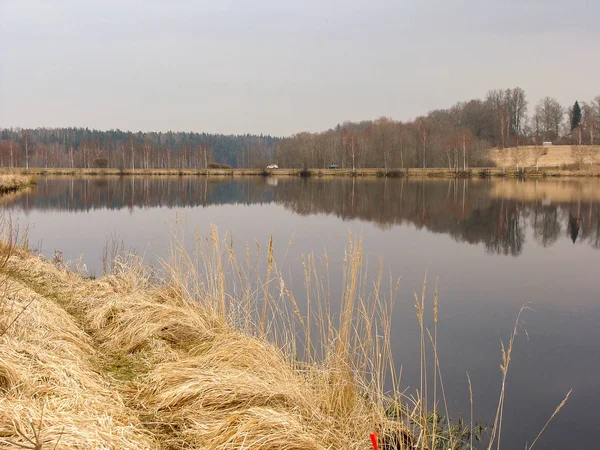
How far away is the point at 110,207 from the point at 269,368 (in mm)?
23416

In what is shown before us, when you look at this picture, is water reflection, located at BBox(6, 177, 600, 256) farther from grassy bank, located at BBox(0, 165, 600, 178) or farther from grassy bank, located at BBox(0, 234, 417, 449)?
grassy bank, located at BBox(0, 165, 600, 178)

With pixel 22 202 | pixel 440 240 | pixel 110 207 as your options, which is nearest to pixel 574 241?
pixel 440 240

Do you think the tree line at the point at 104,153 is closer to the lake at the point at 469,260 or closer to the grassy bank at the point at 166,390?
the lake at the point at 469,260

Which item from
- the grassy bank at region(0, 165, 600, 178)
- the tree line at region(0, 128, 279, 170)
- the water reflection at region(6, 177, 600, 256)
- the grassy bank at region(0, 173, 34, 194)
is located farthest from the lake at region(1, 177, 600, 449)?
the tree line at region(0, 128, 279, 170)

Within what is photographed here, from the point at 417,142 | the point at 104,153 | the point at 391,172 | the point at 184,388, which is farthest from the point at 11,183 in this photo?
the point at 104,153

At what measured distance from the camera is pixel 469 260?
12242 millimetres

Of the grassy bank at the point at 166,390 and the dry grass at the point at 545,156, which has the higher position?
the dry grass at the point at 545,156

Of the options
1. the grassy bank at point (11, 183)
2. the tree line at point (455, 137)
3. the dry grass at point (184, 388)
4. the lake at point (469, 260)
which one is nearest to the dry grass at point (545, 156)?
the tree line at point (455, 137)

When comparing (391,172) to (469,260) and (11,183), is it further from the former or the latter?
(469,260)

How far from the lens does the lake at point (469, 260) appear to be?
217 inches

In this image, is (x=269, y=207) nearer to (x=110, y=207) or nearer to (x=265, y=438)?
(x=110, y=207)

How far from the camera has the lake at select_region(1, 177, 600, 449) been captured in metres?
5.50

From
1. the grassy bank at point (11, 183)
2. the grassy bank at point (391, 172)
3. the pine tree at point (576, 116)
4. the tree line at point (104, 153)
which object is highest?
the pine tree at point (576, 116)

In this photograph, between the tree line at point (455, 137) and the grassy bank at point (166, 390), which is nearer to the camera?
the grassy bank at point (166, 390)
